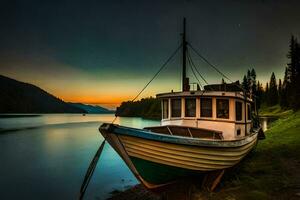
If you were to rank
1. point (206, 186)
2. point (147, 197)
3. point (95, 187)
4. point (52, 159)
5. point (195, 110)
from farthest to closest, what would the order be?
point (52, 159) → point (95, 187) → point (147, 197) → point (195, 110) → point (206, 186)

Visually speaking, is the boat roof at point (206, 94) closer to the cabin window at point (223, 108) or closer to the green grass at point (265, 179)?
the cabin window at point (223, 108)

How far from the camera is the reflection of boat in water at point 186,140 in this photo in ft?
24.9

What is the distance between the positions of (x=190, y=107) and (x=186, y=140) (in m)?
3.23

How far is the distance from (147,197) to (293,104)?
41952mm

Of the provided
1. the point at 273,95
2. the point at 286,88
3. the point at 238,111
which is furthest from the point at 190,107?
A: the point at 273,95

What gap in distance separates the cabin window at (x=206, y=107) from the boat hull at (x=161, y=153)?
1964mm

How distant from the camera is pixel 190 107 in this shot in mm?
10602

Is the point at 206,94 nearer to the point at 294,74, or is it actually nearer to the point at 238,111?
the point at 238,111

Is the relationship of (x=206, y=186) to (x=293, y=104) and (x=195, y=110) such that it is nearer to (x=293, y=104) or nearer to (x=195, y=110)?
(x=195, y=110)

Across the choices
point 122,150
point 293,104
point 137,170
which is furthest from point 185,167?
point 293,104

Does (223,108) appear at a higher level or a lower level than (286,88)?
lower

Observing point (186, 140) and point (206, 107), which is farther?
point (206, 107)

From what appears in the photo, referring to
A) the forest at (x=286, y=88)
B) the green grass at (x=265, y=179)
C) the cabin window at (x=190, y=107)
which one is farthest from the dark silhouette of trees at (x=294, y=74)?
the cabin window at (x=190, y=107)

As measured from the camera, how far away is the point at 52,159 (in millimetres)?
28578
